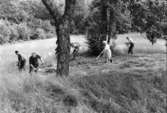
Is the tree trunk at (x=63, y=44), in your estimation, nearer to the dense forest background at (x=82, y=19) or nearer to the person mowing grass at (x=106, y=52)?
the dense forest background at (x=82, y=19)

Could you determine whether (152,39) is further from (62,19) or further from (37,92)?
(37,92)

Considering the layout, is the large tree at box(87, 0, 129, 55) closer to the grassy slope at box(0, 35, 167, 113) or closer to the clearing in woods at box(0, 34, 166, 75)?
the clearing in woods at box(0, 34, 166, 75)

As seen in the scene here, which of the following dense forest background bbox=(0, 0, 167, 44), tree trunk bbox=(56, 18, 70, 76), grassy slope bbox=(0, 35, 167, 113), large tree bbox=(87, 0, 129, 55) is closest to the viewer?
grassy slope bbox=(0, 35, 167, 113)

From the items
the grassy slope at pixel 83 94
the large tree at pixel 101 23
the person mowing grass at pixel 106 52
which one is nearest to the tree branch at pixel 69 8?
the grassy slope at pixel 83 94

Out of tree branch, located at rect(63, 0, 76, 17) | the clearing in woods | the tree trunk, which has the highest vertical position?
tree branch, located at rect(63, 0, 76, 17)

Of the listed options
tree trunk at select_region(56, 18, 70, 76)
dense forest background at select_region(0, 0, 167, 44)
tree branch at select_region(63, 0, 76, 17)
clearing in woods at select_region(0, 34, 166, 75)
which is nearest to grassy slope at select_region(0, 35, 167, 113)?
tree trunk at select_region(56, 18, 70, 76)

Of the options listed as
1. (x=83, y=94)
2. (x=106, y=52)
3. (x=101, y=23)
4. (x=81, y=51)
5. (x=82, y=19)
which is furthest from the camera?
(x=82, y=19)

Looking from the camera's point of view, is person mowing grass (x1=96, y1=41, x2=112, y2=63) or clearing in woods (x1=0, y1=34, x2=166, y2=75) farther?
clearing in woods (x1=0, y1=34, x2=166, y2=75)

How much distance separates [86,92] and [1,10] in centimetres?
3702

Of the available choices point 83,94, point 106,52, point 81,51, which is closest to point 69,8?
point 83,94

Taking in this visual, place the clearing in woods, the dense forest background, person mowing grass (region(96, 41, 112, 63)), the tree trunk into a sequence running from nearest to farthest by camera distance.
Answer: the tree trunk
person mowing grass (region(96, 41, 112, 63))
the clearing in woods
the dense forest background

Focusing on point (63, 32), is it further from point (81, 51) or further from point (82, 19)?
point (82, 19)

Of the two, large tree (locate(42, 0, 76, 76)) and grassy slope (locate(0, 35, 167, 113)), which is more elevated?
large tree (locate(42, 0, 76, 76))

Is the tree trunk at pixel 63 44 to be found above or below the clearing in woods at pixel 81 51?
above
